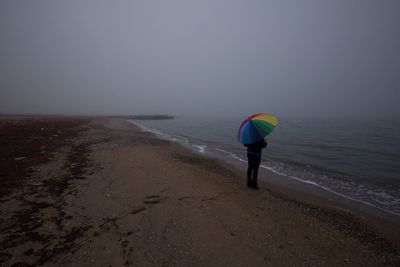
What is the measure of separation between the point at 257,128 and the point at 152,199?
462 cm

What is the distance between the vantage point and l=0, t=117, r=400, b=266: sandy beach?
162 inches

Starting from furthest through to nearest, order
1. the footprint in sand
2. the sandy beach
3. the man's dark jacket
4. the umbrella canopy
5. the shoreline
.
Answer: the shoreline, the man's dark jacket, the umbrella canopy, the footprint in sand, the sandy beach

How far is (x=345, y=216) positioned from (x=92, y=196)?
9152mm

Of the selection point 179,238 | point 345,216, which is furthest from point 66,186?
point 345,216

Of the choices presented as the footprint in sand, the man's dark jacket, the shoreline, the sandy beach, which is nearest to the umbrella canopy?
the man's dark jacket

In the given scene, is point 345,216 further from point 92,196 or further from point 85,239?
point 92,196

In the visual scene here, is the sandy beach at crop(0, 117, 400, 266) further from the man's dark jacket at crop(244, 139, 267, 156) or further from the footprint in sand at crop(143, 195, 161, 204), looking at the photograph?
the man's dark jacket at crop(244, 139, 267, 156)

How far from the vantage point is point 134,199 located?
22.3ft

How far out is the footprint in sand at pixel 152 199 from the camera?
21.7ft

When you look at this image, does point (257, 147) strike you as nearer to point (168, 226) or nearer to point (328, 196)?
point (168, 226)

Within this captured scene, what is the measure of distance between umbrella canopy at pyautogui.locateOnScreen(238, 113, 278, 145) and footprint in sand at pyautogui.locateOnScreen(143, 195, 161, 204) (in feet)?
12.5

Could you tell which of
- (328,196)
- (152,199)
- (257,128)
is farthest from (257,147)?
(328,196)

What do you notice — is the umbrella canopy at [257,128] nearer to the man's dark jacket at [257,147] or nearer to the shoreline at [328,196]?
the man's dark jacket at [257,147]

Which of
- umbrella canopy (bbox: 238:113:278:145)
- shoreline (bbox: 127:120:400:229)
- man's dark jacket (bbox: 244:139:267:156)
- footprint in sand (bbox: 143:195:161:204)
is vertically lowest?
shoreline (bbox: 127:120:400:229)
